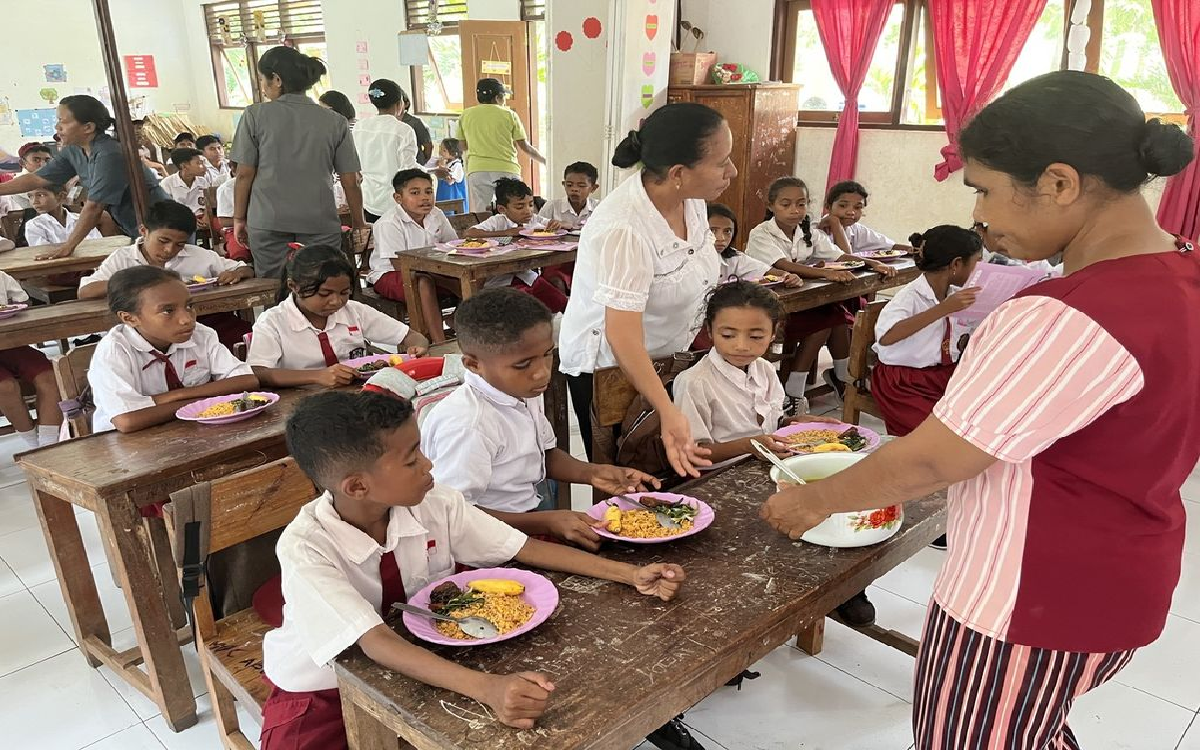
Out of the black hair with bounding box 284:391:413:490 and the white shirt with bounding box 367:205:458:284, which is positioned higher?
the black hair with bounding box 284:391:413:490

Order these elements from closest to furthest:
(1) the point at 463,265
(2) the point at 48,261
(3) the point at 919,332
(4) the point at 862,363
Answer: (3) the point at 919,332 → (4) the point at 862,363 → (1) the point at 463,265 → (2) the point at 48,261

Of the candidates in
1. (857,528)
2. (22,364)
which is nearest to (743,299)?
(857,528)

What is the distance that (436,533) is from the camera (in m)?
1.40

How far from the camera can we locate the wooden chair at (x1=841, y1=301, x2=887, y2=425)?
10.3ft

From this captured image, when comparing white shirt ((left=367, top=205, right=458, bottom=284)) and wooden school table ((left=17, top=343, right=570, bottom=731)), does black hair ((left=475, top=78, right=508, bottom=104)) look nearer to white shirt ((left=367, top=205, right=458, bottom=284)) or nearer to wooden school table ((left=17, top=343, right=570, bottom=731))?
white shirt ((left=367, top=205, right=458, bottom=284))

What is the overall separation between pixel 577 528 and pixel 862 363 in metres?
2.09

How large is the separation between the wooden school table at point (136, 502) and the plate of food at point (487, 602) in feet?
3.29

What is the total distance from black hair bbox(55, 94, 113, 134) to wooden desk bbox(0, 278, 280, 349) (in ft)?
3.96

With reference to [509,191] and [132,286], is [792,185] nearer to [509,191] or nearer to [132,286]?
[509,191]

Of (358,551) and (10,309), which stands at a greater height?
(358,551)

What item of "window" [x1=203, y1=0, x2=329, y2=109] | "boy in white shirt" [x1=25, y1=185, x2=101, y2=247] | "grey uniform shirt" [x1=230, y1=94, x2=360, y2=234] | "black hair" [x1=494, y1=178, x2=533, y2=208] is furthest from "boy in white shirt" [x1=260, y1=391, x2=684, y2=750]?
"window" [x1=203, y1=0, x2=329, y2=109]

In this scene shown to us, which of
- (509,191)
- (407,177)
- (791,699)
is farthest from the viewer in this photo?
(509,191)

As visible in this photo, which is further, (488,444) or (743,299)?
(743,299)

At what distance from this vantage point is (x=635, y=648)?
1112 millimetres
